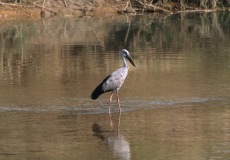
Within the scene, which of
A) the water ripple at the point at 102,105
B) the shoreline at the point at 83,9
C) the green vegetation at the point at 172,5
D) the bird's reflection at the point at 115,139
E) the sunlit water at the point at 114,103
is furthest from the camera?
the green vegetation at the point at 172,5

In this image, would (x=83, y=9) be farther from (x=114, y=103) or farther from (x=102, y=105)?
(x=102, y=105)

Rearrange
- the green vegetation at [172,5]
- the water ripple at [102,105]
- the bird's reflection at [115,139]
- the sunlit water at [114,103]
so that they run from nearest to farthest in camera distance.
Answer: the bird's reflection at [115,139] → the sunlit water at [114,103] → the water ripple at [102,105] → the green vegetation at [172,5]

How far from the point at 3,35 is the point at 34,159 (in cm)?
2172

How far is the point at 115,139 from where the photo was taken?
Result: 1334 cm

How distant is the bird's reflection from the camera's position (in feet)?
40.0

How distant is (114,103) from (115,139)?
3742 mm

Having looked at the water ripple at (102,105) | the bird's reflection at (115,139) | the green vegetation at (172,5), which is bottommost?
the bird's reflection at (115,139)

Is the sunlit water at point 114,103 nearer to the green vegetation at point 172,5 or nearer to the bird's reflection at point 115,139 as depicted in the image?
the bird's reflection at point 115,139

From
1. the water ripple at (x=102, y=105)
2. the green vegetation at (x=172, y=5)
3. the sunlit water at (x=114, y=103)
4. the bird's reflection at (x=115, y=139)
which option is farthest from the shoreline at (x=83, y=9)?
the bird's reflection at (x=115, y=139)

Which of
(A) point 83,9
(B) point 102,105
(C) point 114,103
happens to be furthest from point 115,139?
(A) point 83,9

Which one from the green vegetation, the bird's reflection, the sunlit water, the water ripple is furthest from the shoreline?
the bird's reflection

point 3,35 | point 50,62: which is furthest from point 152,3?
point 50,62

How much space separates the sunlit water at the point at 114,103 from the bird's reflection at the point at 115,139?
0.05ft

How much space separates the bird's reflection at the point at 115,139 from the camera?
40.0 feet
